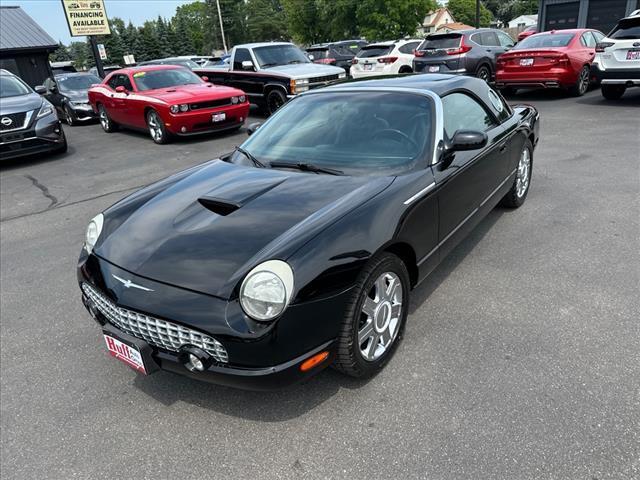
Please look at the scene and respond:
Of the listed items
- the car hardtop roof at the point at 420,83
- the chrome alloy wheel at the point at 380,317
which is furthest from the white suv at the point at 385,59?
the chrome alloy wheel at the point at 380,317

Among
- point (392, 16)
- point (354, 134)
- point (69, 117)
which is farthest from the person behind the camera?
point (392, 16)

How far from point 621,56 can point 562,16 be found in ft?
53.0

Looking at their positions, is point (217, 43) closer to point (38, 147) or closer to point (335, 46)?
point (335, 46)

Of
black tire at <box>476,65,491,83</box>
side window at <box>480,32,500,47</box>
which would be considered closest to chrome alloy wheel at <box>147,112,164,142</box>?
black tire at <box>476,65,491,83</box>

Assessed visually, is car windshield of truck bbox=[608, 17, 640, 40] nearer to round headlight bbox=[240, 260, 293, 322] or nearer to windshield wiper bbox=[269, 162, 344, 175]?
windshield wiper bbox=[269, 162, 344, 175]

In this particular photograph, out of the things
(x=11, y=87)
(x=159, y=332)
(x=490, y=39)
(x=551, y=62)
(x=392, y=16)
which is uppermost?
(x=392, y=16)

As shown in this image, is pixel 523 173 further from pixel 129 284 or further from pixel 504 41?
pixel 504 41

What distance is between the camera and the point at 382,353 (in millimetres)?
2729

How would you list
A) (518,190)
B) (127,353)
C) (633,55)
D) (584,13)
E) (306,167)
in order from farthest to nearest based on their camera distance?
(584,13) < (633,55) < (518,190) < (306,167) < (127,353)

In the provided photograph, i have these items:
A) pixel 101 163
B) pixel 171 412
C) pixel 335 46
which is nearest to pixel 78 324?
pixel 171 412

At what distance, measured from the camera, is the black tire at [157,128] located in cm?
988

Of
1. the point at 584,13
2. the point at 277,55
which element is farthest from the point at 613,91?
the point at 584,13

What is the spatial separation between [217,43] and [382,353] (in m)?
95.5

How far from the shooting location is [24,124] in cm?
863
